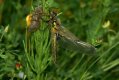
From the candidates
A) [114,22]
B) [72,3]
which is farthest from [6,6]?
[114,22]

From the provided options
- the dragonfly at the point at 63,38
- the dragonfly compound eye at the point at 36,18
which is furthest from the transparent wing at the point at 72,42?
the dragonfly compound eye at the point at 36,18

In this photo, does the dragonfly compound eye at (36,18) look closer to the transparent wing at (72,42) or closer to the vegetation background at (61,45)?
the vegetation background at (61,45)

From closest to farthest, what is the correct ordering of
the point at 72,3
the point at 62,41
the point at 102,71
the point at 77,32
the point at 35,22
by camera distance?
1. the point at 35,22
2. the point at 62,41
3. the point at 102,71
4. the point at 77,32
5. the point at 72,3

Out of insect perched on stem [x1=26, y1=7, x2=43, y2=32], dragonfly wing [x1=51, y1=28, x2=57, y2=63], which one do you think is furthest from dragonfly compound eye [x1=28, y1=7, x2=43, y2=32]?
dragonfly wing [x1=51, y1=28, x2=57, y2=63]

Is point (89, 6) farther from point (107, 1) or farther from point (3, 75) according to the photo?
point (3, 75)

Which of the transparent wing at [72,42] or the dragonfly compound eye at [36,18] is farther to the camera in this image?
the transparent wing at [72,42]

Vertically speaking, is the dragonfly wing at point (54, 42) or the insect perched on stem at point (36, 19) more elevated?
the insect perched on stem at point (36, 19)
